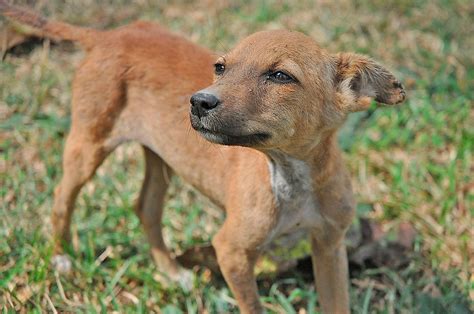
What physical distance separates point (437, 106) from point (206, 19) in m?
3.11

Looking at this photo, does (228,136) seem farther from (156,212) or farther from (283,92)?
(156,212)

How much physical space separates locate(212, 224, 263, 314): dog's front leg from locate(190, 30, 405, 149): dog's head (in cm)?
83

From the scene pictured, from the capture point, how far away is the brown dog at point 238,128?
3.83 meters

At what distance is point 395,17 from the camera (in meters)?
8.74

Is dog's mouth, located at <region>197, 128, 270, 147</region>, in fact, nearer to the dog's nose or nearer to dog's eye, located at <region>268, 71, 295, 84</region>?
the dog's nose

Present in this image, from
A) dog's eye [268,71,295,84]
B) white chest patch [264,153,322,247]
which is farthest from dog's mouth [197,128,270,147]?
white chest patch [264,153,322,247]

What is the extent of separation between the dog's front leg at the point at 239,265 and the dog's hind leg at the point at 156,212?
3.33 ft

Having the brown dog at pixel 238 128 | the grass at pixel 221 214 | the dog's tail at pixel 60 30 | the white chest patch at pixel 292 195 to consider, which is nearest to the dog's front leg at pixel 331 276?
the brown dog at pixel 238 128

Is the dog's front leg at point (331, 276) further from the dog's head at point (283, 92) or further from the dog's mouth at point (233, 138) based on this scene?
the dog's mouth at point (233, 138)

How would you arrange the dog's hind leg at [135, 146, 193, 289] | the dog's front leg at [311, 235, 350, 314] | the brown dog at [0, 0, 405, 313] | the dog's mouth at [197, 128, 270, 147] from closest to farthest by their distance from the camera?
the dog's mouth at [197, 128, 270, 147]
the brown dog at [0, 0, 405, 313]
the dog's front leg at [311, 235, 350, 314]
the dog's hind leg at [135, 146, 193, 289]

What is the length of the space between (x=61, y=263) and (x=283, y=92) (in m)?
2.55

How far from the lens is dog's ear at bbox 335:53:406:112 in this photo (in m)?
4.08

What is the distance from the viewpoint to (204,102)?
3559 millimetres

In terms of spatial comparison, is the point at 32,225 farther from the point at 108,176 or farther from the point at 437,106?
the point at 437,106
